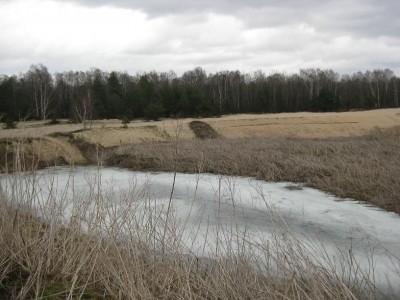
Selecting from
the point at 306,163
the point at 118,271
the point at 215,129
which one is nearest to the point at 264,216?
the point at 118,271

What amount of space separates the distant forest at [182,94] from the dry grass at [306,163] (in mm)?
9095

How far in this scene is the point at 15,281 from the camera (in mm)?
3570

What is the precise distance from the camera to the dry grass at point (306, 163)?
11.0 meters

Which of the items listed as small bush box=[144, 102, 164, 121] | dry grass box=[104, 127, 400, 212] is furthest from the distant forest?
dry grass box=[104, 127, 400, 212]

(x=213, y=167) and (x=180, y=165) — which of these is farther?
(x=180, y=165)

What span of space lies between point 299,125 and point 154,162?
19985 mm

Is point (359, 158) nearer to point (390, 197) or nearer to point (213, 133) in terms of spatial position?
point (390, 197)

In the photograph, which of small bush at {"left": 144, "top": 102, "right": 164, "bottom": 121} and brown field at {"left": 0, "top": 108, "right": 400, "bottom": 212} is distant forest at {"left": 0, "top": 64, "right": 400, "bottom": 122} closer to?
small bush at {"left": 144, "top": 102, "right": 164, "bottom": 121}

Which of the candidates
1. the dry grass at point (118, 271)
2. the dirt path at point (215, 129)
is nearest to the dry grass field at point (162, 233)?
the dry grass at point (118, 271)

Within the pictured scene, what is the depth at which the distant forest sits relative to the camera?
3750cm

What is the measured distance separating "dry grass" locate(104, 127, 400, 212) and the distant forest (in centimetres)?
909

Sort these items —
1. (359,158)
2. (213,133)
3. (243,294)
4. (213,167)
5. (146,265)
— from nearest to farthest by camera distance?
(243,294)
(146,265)
(359,158)
(213,167)
(213,133)

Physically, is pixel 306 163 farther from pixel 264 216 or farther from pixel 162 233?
pixel 162 233

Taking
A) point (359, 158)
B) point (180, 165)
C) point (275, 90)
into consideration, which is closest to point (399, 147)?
point (359, 158)
